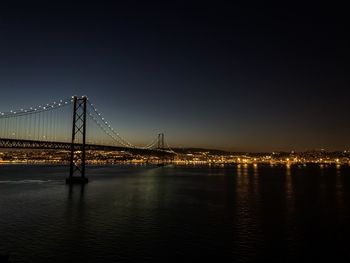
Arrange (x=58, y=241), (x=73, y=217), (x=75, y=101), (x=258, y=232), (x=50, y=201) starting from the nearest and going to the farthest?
→ (x=58, y=241) < (x=258, y=232) < (x=73, y=217) < (x=50, y=201) < (x=75, y=101)

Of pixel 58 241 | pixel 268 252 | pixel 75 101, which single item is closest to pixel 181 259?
pixel 268 252

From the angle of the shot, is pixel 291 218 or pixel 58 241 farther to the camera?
pixel 291 218

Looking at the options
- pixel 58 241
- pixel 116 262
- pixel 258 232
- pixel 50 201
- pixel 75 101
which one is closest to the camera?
pixel 116 262

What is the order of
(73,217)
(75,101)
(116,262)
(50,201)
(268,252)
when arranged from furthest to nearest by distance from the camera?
(75,101)
(50,201)
(73,217)
(268,252)
(116,262)

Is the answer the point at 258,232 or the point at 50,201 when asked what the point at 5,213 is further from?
the point at 258,232

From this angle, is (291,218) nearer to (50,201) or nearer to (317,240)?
(317,240)

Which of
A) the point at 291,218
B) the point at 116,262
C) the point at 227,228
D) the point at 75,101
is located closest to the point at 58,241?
the point at 116,262

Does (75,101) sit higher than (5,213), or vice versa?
(75,101)

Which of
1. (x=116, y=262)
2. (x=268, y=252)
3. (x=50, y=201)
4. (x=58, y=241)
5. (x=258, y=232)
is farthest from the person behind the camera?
(x=50, y=201)

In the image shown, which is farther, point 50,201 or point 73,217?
point 50,201
